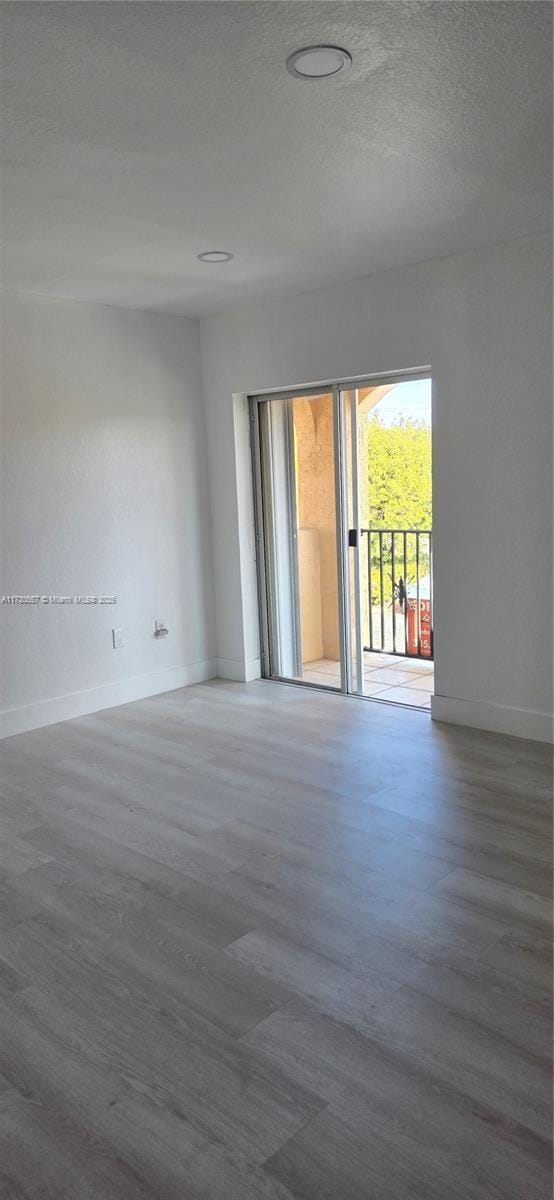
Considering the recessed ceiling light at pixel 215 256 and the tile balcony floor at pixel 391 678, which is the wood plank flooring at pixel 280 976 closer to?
Result: the tile balcony floor at pixel 391 678

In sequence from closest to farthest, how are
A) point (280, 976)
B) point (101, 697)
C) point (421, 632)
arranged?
point (280, 976)
point (101, 697)
point (421, 632)

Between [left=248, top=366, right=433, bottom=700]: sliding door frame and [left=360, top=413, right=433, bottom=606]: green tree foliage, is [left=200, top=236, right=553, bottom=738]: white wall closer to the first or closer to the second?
[left=248, top=366, right=433, bottom=700]: sliding door frame

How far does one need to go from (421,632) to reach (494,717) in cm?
170

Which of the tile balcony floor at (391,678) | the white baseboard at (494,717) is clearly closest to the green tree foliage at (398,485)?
the tile balcony floor at (391,678)

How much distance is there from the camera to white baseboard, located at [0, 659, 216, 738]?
463 centimetres

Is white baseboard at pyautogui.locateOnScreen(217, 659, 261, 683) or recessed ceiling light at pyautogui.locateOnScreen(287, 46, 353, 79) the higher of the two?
recessed ceiling light at pyautogui.locateOnScreen(287, 46, 353, 79)

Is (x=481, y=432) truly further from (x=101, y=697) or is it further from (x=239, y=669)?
(x=101, y=697)

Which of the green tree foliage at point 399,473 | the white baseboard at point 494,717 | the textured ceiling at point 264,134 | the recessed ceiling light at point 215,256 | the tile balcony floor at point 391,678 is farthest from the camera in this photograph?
the tile balcony floor at point 391,678

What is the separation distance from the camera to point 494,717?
14.0 feet

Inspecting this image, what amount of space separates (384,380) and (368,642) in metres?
2.17

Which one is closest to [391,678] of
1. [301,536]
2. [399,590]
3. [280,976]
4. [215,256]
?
[399,590]

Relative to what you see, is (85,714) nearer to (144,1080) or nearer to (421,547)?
(421,547)

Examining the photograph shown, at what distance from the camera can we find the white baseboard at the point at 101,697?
4.63 meters

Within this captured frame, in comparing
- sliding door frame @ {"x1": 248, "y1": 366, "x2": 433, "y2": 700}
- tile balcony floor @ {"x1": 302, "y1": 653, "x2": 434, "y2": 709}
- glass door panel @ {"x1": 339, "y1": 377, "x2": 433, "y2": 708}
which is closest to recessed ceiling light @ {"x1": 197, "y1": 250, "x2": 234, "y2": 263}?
sliding door frame @ {"x1": 248, "y1": 366, "x2": 433, "y2": 700}
